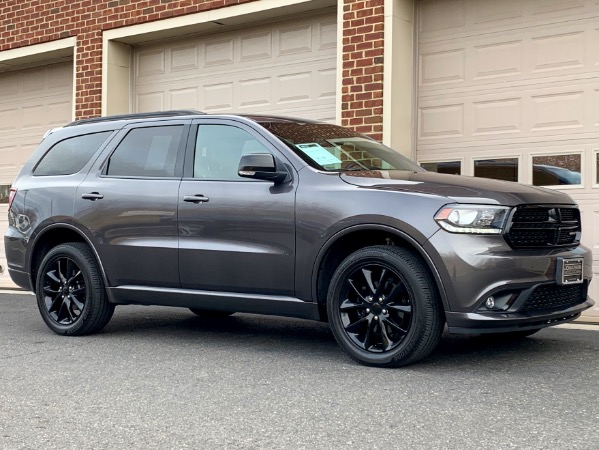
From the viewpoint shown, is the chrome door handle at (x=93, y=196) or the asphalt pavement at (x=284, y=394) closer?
the asphalt pavement at (x=284, y=394)

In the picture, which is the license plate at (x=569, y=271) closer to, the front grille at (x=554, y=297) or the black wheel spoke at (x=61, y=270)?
the front grille at (x=554, y=297)

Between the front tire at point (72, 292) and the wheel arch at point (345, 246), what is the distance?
2.04m

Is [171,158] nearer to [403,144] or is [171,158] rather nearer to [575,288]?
[575,288]

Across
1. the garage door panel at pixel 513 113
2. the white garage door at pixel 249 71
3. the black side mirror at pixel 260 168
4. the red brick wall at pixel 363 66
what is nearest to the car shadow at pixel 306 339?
the black side mirror at pixel 260 168

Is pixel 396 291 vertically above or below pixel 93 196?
below

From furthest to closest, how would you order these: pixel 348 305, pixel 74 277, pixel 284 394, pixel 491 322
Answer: pixel 74 277, pixel 348 305, pixel 491 322, pixel 284 394

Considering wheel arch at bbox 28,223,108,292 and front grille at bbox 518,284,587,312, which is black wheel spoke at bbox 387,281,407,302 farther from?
wheel arch at bbox 28,223,108,292

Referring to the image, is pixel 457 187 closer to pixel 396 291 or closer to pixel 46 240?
pixel 396 291

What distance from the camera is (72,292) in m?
7.23

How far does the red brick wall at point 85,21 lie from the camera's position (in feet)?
40.0

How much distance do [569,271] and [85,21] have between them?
9.50 meters

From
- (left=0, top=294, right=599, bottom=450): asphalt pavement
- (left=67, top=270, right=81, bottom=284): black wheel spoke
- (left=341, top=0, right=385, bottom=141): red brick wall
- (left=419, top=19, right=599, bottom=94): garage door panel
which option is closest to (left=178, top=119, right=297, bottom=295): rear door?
(left=0, top=294, right=599, bottom=450): asphalt pavement

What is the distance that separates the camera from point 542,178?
907cm

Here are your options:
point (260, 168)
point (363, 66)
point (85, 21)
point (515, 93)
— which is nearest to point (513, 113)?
point (515, 93)
